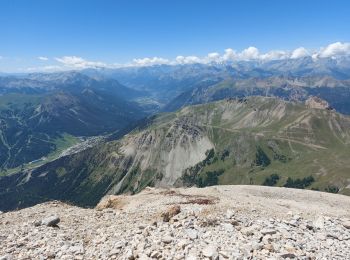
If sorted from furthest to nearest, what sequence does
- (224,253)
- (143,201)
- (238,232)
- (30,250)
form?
(143,201) < (238,232) < (30,250) < (224,253)

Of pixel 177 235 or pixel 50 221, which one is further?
pixel 50 221

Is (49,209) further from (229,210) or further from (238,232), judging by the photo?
(238,232)

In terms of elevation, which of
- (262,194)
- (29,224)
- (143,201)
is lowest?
(262,194)

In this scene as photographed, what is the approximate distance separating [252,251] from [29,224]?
17836 mm

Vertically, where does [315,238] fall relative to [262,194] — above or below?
above

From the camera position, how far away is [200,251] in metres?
22.8

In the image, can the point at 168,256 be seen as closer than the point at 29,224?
Yes

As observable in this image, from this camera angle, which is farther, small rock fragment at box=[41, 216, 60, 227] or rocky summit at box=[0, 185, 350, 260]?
small rock fragment at box=[41, 216, 60, 227]

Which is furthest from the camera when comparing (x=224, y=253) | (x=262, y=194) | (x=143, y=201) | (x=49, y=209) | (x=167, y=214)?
(x=262, y=194)

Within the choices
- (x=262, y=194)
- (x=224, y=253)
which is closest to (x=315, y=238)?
(x=224, y=253)

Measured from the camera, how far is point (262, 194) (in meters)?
77.1

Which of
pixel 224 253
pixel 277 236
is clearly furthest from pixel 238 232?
pixel 224 253

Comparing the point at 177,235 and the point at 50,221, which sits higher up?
the point at 177,235

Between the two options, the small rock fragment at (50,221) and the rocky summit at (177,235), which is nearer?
the rocky summit at (177,235)
